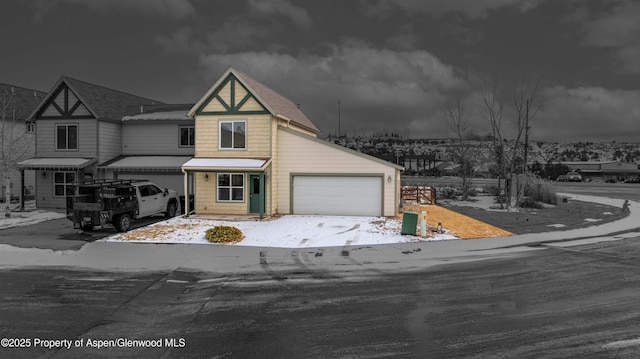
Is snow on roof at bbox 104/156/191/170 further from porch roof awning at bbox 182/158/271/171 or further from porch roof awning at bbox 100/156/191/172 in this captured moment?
porch roof awning at bbox 182/158/271/171

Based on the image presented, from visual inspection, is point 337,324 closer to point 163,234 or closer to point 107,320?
point 107,320

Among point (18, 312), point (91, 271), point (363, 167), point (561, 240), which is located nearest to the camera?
point (18, 312)

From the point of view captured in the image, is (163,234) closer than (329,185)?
Yes

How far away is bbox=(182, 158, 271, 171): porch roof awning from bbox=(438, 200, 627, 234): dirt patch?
11643mm

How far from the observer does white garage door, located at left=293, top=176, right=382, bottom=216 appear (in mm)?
21891

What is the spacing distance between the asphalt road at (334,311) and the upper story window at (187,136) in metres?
16.2

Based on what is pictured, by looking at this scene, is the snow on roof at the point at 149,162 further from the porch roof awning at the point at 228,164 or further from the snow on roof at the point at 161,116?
the porch roof awning at the point at 228,164

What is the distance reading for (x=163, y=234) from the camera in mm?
16484

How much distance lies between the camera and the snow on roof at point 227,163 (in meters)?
20.4

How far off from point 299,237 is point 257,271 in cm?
519

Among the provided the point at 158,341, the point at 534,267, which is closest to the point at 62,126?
the point at 158,341

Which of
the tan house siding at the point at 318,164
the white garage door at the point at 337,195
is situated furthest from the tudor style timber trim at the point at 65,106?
the white garage door at the point at 337,195

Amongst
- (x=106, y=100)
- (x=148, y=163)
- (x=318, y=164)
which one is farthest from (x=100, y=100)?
(x=318, y=164)

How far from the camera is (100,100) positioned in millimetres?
27125
